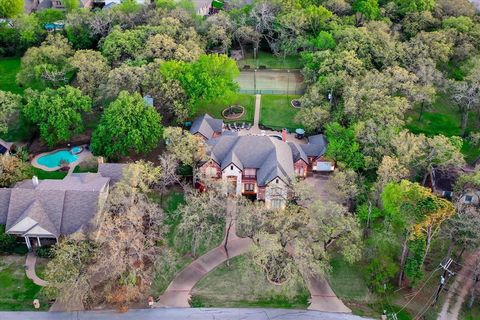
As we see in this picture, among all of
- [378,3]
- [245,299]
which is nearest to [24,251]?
[245,299]

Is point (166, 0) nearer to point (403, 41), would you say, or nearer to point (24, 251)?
point (403, 41)

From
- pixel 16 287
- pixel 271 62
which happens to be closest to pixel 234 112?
pixel 271 62

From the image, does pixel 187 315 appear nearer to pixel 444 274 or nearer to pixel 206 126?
pixel 444 274

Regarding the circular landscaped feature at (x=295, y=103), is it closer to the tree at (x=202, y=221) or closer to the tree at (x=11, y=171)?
the tree at (x=202, y=221)

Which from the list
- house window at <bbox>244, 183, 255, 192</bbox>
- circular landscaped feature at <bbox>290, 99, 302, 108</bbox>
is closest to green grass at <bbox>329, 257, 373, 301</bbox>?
house window at <bbox>244, 183, 255, 192</bbox>

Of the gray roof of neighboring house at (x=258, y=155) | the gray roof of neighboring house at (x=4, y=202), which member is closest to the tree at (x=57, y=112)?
the gray roof of neighboring house at (x=4, y=202)
